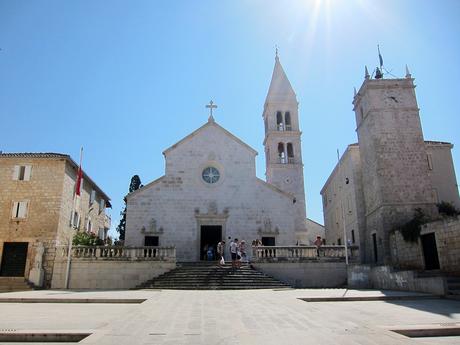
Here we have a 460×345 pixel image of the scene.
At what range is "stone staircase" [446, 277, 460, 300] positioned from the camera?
42.6 ft

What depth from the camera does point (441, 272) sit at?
52.3 feet

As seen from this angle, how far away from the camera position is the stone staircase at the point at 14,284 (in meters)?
21.0

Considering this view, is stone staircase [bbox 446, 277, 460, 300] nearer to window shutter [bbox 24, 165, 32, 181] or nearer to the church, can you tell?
the church

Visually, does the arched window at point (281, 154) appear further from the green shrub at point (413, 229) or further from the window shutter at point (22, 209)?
the window shutter at point (22, 209)

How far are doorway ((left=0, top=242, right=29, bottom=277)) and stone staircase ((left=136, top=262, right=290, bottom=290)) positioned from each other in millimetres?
7858

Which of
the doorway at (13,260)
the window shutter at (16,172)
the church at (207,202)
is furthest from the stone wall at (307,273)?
the window shutter at (16,172)

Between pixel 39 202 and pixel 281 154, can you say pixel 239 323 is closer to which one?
pixel 39 202

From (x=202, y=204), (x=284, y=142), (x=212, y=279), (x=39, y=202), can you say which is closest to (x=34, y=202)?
(x=39, y=202)

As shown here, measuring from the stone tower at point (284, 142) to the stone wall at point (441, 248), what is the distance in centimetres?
1415

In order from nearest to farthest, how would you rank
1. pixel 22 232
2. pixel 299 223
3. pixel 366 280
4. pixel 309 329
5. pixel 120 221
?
pixel 309 329 < pixel 366 280 < pixel 22 232 < pixel 299 223 < pixel 120 221

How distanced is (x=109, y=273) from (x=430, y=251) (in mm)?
16320

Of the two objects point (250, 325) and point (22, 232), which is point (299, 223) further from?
point (250, 325)

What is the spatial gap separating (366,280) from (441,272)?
14.1 feet

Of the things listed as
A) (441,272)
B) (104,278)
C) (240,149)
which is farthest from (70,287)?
(441,272)
